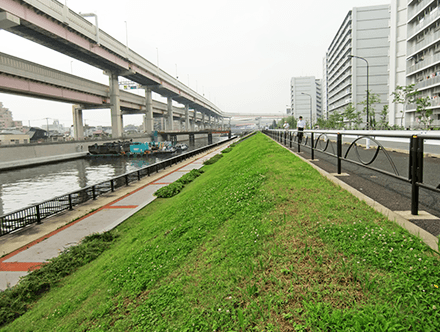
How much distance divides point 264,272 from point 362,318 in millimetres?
1109

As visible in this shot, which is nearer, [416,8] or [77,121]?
[416,8]

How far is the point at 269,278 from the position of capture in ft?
10.4

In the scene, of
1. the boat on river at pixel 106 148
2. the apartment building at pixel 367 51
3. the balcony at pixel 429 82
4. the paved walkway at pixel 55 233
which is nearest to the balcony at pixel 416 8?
the balcony at pixel 429 82

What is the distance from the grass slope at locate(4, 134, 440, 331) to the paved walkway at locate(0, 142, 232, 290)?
300 centimetres

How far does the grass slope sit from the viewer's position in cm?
260

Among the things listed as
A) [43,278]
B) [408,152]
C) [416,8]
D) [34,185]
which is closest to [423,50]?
[416,8]

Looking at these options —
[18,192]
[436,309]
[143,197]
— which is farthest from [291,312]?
[18,192]

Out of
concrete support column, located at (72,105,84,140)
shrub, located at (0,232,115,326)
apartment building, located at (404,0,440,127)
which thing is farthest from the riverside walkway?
concrete support column, located at (72,105,84,140)

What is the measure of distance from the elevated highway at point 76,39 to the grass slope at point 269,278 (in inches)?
1616

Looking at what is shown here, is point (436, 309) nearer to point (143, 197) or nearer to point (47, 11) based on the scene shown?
point (143, 197)

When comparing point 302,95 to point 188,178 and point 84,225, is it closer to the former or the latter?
point 188,178

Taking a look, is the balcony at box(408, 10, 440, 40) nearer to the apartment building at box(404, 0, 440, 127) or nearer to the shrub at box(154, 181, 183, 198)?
the apartment building at box(404, 0, 440, 127)

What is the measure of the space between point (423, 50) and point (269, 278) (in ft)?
168

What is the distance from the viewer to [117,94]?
67312 millimetres
